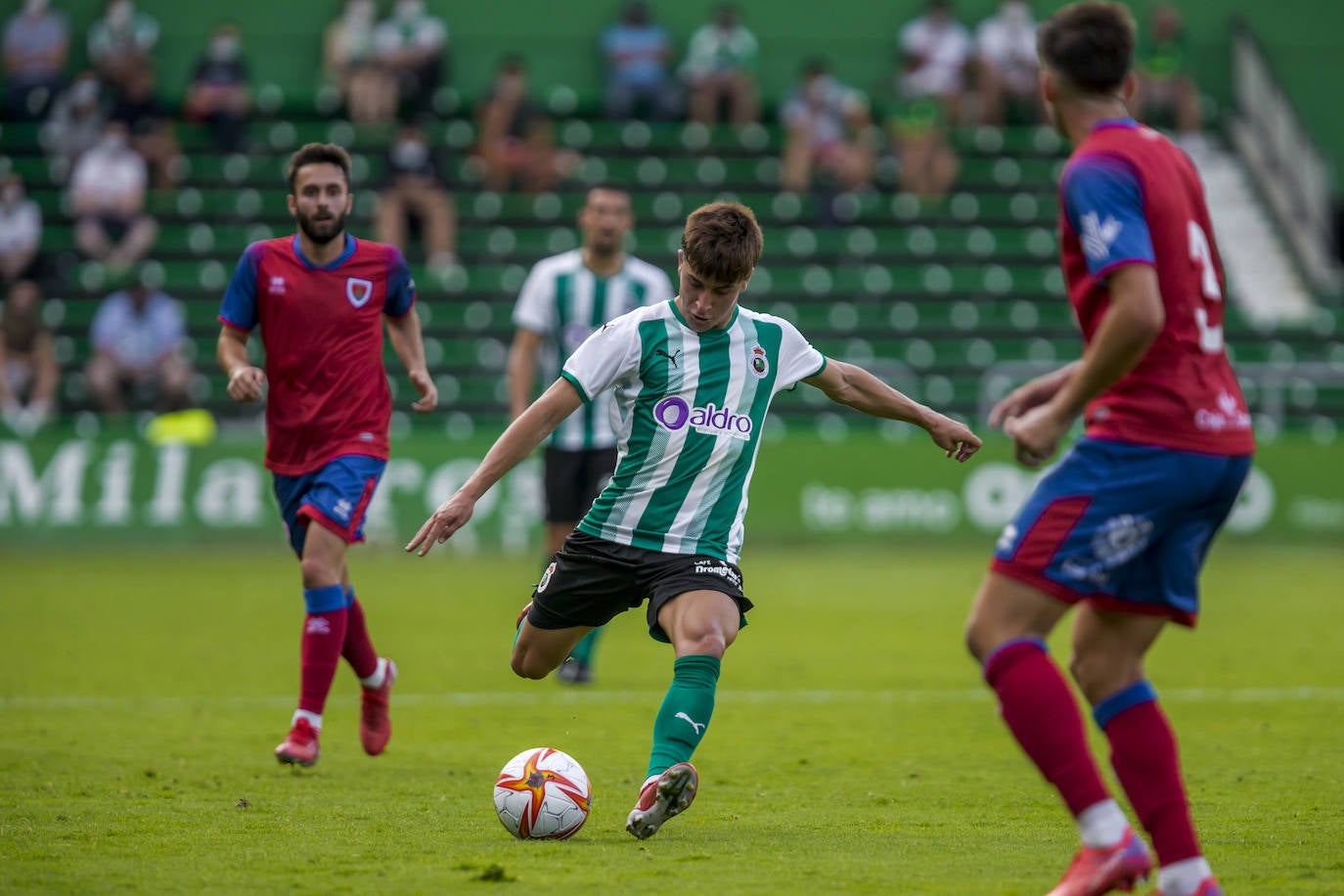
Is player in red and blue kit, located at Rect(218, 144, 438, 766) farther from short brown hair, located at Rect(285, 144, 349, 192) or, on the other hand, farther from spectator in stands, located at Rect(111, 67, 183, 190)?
spectator in stands, located at Rect(111, 67, 183, 190)

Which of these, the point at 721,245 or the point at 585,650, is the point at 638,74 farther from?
the point at 721,245

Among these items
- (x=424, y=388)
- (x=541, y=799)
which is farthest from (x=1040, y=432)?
(x=424, y=388)

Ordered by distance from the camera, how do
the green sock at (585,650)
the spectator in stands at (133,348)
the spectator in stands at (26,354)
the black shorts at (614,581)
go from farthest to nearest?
the spectator in stands at (26,354) < the spectator in stands at (133,348) < the green sock at (585,650) < the black shorts at (614,581)

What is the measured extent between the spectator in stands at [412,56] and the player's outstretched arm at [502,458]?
18274mm

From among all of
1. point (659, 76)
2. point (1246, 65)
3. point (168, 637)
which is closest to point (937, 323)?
point (659, 76)

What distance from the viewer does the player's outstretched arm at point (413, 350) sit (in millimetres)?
7617

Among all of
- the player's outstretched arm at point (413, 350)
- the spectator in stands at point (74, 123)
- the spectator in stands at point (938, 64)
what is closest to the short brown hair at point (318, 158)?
the player's outstretched arm at point (413, 350)

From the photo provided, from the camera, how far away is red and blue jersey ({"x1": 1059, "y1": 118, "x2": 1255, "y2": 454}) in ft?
13.9

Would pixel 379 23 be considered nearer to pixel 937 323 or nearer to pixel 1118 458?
pixel 937 323

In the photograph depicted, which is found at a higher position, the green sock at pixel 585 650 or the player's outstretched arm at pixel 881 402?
the player's outstretched arm at pixel 881 402

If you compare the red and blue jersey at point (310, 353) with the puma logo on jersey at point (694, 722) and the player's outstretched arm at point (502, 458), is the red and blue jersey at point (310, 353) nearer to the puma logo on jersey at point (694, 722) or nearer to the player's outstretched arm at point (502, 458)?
the player's outstretched arm at point (502, 458)

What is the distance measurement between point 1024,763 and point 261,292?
12.2ft

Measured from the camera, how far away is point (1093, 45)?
435 cm

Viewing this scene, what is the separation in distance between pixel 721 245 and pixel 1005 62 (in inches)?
768
